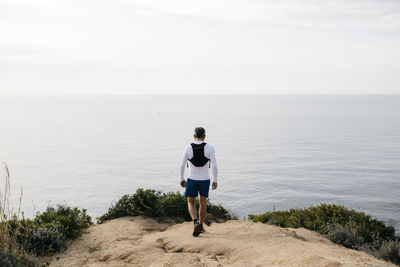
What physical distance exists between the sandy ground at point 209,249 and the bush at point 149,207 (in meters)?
1.87

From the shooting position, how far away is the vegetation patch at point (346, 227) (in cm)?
1032

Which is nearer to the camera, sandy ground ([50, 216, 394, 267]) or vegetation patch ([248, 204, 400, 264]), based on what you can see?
sandy ground ([50, 216, 394, 267])

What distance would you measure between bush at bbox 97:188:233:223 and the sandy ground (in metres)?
1.87

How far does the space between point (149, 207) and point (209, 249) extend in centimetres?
541

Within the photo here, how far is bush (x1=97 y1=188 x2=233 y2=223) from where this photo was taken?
12820mm

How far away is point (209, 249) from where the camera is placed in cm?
777

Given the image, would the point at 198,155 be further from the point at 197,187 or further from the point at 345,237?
the point at 345,237

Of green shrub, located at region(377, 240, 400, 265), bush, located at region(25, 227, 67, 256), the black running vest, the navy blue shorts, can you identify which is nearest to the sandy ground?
bush, located at region(25, 227, 67, 256)

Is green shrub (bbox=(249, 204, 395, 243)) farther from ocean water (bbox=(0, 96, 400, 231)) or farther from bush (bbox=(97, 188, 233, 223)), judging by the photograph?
ocean water (bbox=(0, 96, 400, 231))

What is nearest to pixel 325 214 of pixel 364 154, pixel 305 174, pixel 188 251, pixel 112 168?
pixel 188 251

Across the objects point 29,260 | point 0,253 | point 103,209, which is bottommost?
point 103,209

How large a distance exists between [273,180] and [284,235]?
119 ft

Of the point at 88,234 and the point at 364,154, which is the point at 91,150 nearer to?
the point at 364,154

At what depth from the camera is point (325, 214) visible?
12992mm
